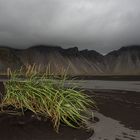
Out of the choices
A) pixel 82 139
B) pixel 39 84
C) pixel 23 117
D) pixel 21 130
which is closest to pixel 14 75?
pixel 39 84

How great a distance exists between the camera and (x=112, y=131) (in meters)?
11.3

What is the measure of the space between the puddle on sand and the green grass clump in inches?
26.1

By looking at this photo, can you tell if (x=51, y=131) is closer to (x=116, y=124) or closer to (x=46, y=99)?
(x=46, y=99)

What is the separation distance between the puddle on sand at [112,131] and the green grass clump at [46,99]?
2.17ft

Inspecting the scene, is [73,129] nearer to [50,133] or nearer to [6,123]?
[50,133]

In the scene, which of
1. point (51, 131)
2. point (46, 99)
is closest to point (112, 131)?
point (51, 131)

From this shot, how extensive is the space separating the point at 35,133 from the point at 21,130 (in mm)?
414

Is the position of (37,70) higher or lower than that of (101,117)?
higher

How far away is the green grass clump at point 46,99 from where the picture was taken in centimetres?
1101

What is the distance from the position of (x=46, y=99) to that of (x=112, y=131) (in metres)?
2.36

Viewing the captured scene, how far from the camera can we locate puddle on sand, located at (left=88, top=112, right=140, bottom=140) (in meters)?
10.4

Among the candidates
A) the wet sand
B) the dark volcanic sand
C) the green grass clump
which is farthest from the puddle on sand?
the green grass clump

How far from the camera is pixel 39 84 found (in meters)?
12.0

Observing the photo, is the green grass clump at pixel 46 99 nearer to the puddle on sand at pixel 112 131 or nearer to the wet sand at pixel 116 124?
the puddle on sand at pixel 112 131
